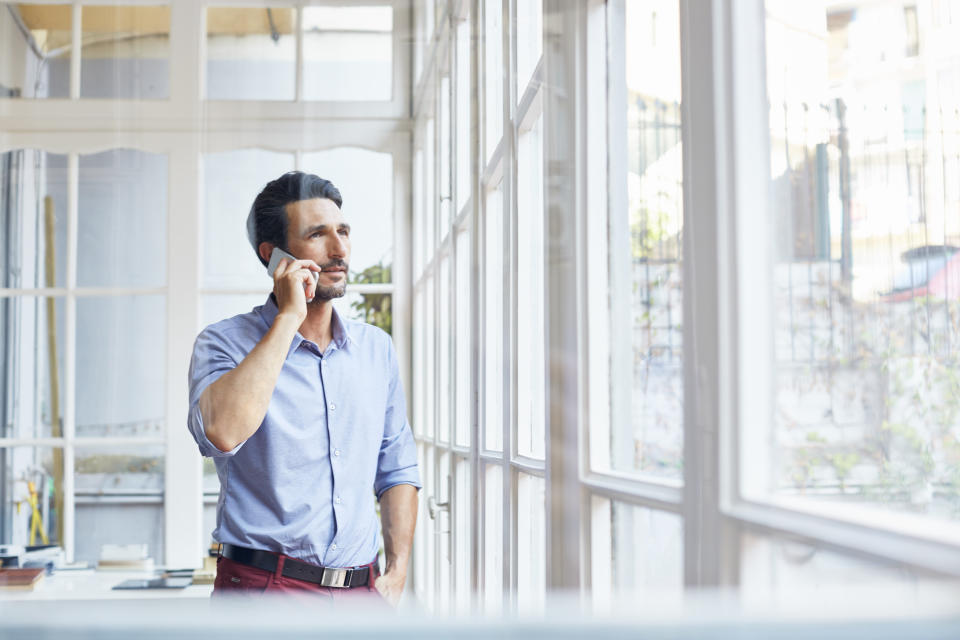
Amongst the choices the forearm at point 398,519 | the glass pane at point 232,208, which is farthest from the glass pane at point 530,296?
the glass pane at point 232,208

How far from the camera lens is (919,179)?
1.68ft

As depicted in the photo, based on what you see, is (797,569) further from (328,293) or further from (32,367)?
(32,367)

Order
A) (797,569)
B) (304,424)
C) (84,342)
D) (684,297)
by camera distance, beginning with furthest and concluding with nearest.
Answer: (84,342)
(304,424)
(684,297)
(797,569)

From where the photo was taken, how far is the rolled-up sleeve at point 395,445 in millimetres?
775

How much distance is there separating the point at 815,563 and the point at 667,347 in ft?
0.68

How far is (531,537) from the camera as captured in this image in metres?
0.79

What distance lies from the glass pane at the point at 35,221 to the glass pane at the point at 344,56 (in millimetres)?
251

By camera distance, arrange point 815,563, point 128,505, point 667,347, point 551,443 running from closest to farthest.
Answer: point 815,563
point 667,347
point 551,443
point 128,505

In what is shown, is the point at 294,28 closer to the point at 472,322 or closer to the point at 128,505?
the point at 472,322

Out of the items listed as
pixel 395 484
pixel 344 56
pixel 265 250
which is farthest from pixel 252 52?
pixel 395 484

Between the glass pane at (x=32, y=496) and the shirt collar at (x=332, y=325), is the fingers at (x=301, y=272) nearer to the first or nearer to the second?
the shirt collar at (x=332, y=325)

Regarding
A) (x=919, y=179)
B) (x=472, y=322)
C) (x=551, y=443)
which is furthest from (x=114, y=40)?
(x=919, y=179)

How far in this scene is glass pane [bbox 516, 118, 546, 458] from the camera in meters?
0.76

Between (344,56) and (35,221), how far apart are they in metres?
0.34
